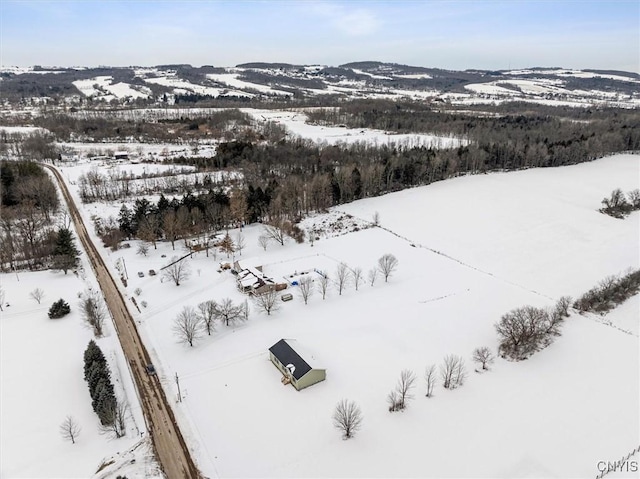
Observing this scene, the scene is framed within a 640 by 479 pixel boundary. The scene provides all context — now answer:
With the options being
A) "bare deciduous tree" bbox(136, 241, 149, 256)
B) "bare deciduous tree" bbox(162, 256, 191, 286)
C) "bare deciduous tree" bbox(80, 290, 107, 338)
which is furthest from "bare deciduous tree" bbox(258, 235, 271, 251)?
"bare deciduous tree" bbox(80, 290, 107, 338)

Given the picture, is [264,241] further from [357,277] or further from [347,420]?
[347,420]

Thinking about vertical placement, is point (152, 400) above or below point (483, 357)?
below

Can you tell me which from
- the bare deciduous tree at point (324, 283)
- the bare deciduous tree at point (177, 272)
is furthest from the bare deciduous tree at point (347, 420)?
the bare deciduous tree at point (177, 272)

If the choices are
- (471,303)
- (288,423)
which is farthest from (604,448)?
(288,423)

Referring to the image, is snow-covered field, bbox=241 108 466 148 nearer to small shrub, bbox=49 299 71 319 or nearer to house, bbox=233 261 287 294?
house, bbox=233 261 287 294

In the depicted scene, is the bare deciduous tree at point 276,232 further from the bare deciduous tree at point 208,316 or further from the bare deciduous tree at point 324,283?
the bare deciduous tree at point 208,316

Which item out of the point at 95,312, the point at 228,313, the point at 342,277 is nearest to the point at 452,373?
the point at 342,277
